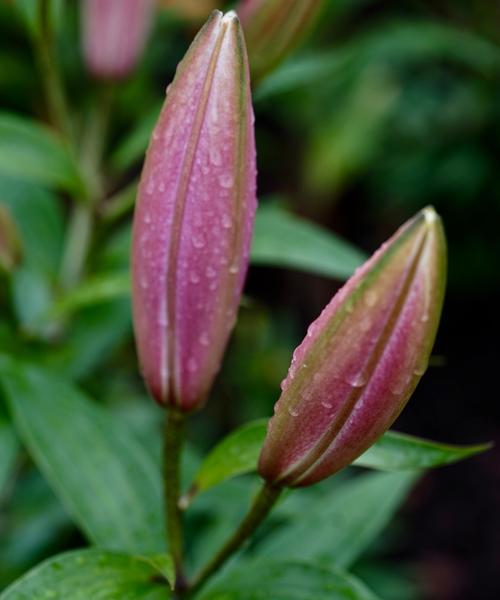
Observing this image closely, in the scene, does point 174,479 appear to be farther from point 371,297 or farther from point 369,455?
point 371,297

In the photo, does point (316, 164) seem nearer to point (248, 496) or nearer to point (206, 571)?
point (248, 496)

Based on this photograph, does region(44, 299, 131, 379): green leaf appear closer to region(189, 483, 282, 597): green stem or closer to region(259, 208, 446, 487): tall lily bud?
region(189, 483, 282, 597): green stem

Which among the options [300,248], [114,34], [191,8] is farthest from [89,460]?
[191,8]

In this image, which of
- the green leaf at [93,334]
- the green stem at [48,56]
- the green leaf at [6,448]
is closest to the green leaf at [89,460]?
the green leaf at [6,448]

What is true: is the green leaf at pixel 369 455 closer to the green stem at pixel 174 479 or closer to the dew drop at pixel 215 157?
the green stem at pixel 174 479

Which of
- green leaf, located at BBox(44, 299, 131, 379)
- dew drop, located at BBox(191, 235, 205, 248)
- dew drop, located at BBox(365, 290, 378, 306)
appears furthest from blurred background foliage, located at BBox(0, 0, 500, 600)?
dew drop, located at BBox(365, 290, 378, 306)
